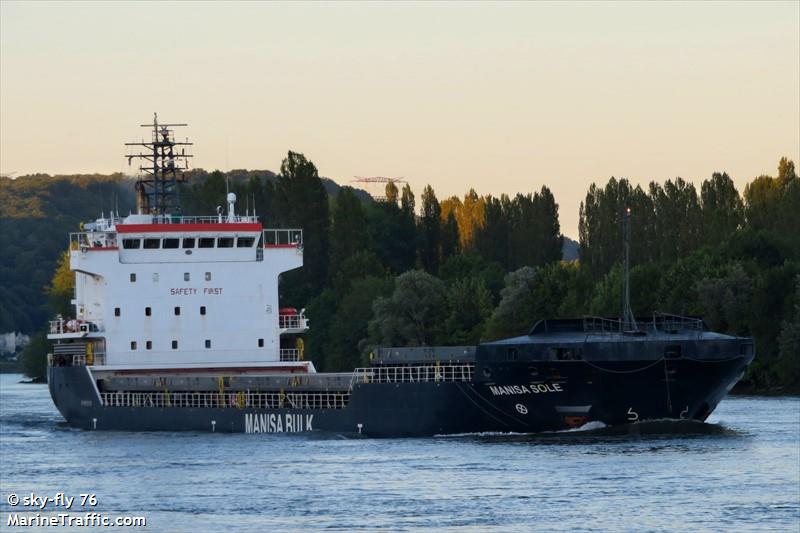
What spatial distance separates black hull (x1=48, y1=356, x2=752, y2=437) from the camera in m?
46.7

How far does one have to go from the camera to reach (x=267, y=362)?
5872 centimetres

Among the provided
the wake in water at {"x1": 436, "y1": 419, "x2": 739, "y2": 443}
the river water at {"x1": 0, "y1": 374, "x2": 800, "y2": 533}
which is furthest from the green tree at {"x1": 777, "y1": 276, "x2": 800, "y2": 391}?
the wake in water at {"x1": 436, "y1": 419, "x2": 739, "y2": 443}

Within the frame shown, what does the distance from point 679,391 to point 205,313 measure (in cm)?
1872

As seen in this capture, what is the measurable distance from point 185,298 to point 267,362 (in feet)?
11.9

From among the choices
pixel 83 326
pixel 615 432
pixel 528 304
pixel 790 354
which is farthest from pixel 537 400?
pixel 528 304

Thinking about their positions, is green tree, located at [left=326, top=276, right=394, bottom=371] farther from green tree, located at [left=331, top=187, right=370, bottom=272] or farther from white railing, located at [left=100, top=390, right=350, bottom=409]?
white railing, located at [left=100, top=390, right=350, bottom=409]

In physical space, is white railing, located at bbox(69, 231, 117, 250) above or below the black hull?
above

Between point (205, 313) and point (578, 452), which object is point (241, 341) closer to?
point (205, 313)

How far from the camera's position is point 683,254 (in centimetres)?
9594

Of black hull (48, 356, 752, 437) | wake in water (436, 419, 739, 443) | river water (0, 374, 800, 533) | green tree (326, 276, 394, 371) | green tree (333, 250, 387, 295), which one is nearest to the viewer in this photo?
river water (0, 374, 800, 533)

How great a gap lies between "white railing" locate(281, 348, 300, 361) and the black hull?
6.67 meters

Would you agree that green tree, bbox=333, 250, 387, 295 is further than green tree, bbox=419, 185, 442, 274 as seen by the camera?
No

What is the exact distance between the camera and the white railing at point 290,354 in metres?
60.1

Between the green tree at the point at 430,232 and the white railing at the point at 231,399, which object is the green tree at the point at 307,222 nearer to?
the green tree at the point at 430,232
